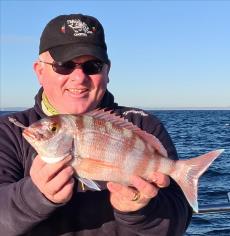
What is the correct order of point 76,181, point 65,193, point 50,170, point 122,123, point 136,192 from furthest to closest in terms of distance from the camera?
1. point 76,181
2. point 122,123
3. point 136,192
4. point 65,193
5. point 50,170

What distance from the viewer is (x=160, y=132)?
14.8ft

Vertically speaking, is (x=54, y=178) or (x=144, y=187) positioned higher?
(x=54, y=178)

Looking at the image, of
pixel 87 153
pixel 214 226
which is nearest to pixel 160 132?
pixel 87 153

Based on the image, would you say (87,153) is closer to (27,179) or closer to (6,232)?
(27,179)

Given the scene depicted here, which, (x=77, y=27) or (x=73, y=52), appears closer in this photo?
(x=73, y=52)

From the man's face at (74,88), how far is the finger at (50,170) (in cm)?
88

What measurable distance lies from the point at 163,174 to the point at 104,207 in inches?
26.1

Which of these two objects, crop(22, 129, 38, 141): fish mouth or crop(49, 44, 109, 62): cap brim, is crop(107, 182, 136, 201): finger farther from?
crop(49, 44, 109, 62): cap brim

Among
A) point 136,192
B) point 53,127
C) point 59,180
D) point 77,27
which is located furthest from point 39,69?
point 136,192

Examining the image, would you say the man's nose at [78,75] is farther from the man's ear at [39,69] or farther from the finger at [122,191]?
the finger at [122,191]

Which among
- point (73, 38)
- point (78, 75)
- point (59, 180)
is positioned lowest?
point (59, 180)

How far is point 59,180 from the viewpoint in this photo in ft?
11.2

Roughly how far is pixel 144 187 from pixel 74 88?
1.07m

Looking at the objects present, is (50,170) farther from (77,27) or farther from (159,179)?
(77,27)
